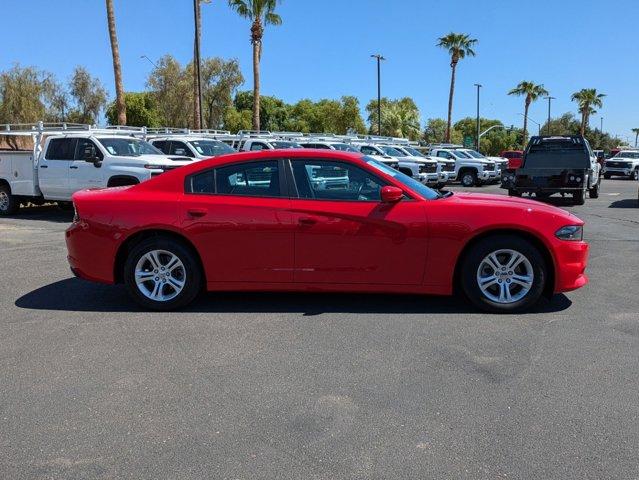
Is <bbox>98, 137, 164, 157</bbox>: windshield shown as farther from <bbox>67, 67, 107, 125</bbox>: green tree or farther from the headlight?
<bbox>67, 67, 107, 125</bbox>: green tree

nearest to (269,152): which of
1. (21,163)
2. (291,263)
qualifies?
(291,263)

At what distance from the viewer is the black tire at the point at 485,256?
549 centimetres

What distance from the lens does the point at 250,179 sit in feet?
18.9

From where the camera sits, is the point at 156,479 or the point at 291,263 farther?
the point at 291,263

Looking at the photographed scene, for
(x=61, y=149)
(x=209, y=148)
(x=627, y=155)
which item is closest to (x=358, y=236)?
(x=61, y=149)

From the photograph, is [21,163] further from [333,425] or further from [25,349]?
[333,425]

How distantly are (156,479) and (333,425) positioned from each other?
1048 mm

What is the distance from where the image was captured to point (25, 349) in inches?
188

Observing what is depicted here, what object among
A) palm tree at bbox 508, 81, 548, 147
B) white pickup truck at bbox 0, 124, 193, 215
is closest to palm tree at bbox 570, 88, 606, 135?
palm tree at bbox 508, 81, 548, 147

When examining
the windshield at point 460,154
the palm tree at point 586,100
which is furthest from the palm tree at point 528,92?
the windshield at point 460,154

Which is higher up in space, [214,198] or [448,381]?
[214,198]

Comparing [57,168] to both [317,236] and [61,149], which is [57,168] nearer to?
[61,149]

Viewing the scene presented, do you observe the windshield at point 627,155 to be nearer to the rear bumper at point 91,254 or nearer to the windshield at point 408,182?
the windshield at point 408,182

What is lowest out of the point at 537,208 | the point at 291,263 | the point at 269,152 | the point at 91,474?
the point at 91,474
